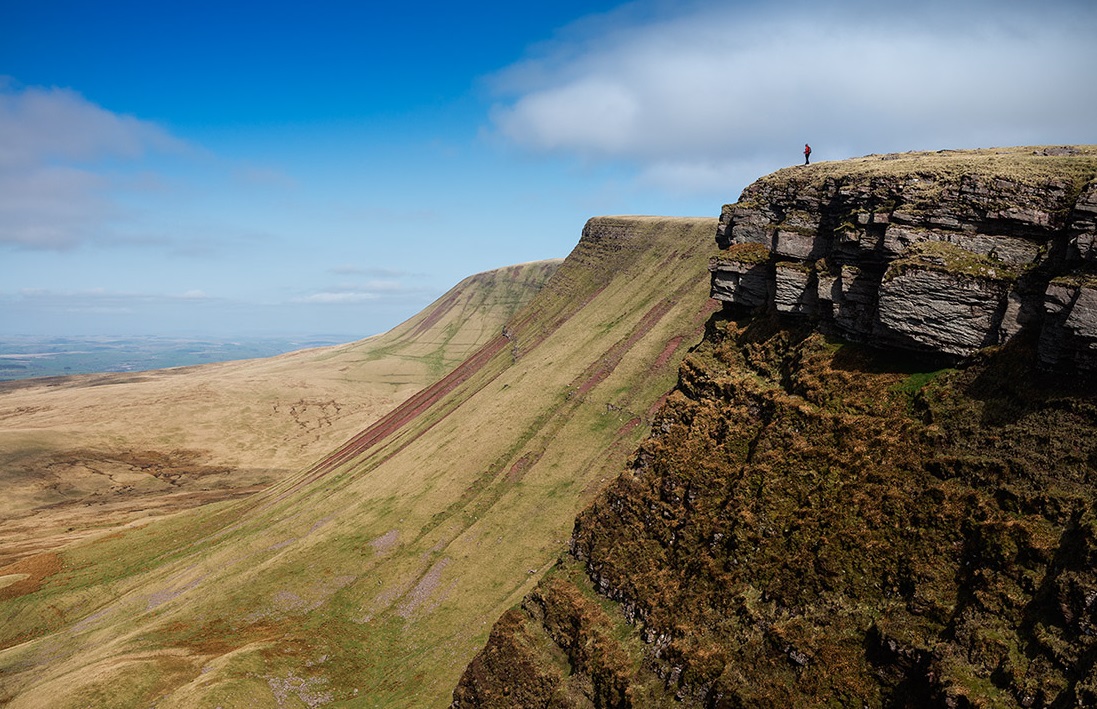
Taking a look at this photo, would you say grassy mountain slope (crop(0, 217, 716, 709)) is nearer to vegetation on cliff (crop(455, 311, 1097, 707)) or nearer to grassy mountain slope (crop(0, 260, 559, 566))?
vegetation on cliff (crop(455, 311, 1097, 707))

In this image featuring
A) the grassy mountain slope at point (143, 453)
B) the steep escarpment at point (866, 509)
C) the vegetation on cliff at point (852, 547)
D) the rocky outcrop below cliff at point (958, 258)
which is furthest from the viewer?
the grassy mountain slope at point (143, 453)

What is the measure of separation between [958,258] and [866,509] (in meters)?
15.6

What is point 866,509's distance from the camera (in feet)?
97.5

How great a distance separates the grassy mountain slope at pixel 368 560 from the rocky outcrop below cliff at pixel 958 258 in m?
Answer: 38.5

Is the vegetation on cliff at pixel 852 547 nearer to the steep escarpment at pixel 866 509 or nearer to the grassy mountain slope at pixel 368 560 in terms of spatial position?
the steep escarpment at pixel 866 509

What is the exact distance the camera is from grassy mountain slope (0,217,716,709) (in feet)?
170

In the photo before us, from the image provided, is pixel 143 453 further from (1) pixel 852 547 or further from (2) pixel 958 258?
(2) pixel 958 258

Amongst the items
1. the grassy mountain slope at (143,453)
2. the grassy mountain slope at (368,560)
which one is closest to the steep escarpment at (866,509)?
the grassy mountain slope at (368,560)

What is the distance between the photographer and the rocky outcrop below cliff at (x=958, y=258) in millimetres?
26781

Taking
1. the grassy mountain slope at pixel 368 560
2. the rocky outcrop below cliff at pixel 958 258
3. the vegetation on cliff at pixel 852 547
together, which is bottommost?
the grassy mountain slope at pixel 368 560

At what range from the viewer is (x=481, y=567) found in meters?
63.4

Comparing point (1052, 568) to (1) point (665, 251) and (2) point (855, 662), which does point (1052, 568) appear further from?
→ (1) point (665, 251)

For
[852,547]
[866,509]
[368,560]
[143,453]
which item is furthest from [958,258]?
[143,453]

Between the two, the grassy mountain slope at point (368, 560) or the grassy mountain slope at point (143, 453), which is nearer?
the grassy mountain slope at point (368, 560)
